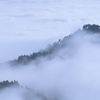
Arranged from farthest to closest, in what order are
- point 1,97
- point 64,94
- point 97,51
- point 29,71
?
point 97,51, point 29,71, point 64,94, point 1,97

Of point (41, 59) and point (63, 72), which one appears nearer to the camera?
point (63, 72)

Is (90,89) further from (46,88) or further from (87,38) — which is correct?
(87,38)

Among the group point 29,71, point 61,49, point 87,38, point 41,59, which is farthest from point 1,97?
point 87,38

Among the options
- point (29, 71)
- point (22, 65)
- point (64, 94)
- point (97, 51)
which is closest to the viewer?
point (64, 94)

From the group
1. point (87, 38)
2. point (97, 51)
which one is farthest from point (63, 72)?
point (87, 38)

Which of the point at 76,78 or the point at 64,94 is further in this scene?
the point at 76,78

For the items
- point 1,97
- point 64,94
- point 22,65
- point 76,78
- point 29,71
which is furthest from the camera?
point 22,65

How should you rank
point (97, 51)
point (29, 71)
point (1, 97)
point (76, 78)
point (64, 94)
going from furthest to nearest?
point (97, 51), point (29, 71), point (76, 78), point (64, 94), point (1, 97)

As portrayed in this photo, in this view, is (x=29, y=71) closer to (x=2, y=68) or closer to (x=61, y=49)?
(x=2, y=68)
